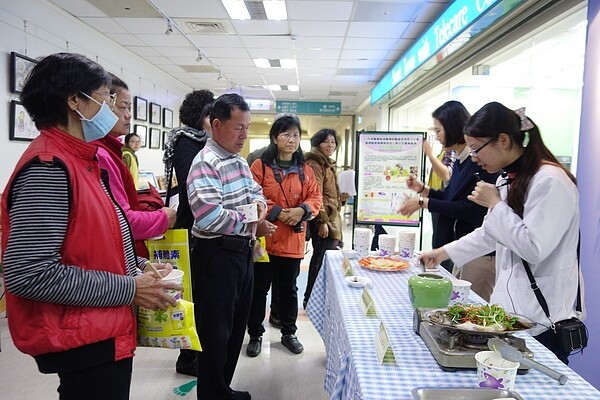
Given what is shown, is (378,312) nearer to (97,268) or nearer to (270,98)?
(97,268)

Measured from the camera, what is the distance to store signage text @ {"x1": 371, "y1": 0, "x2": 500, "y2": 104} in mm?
3180

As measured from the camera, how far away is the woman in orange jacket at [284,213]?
2.63m

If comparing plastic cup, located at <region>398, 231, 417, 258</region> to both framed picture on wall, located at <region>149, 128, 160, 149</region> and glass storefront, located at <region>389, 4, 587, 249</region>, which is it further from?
framed picture on wall, located at <region>149, 128, 160, 149</region>

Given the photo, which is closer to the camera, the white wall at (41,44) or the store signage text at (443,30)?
the store signage text at (443,30)

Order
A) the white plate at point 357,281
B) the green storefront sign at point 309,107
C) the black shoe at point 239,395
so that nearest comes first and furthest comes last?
1. the white plate at point 357,281
2. the black shoe at point 239,395
3. the green storefront sign at point 309,107

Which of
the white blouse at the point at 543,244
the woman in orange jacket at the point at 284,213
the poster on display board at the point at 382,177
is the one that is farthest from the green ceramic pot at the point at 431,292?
the poster on display board at the point at 382,177

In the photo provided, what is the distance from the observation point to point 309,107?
10977 mm

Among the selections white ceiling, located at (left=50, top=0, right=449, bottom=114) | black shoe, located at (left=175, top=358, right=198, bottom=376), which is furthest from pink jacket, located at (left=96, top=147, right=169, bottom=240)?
white ceiling, located at (left=50, top=0, right=449, bottom=114)

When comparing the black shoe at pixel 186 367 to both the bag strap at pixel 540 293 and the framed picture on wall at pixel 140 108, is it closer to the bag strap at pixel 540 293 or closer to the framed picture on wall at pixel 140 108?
the bag strap at pixel 540 293

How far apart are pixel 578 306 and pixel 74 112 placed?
1577 millimetres

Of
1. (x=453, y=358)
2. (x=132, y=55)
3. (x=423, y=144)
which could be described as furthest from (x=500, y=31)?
(x=132, y=55)

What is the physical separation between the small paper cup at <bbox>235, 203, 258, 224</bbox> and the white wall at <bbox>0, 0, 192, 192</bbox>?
303 cm

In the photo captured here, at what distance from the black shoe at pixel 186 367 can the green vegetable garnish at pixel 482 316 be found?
5.70 feet

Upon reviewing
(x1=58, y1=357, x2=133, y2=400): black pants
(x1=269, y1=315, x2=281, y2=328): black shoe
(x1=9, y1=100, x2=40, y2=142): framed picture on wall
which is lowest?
(x1=269, y1=315, x2=281, y2=328): black shoe
